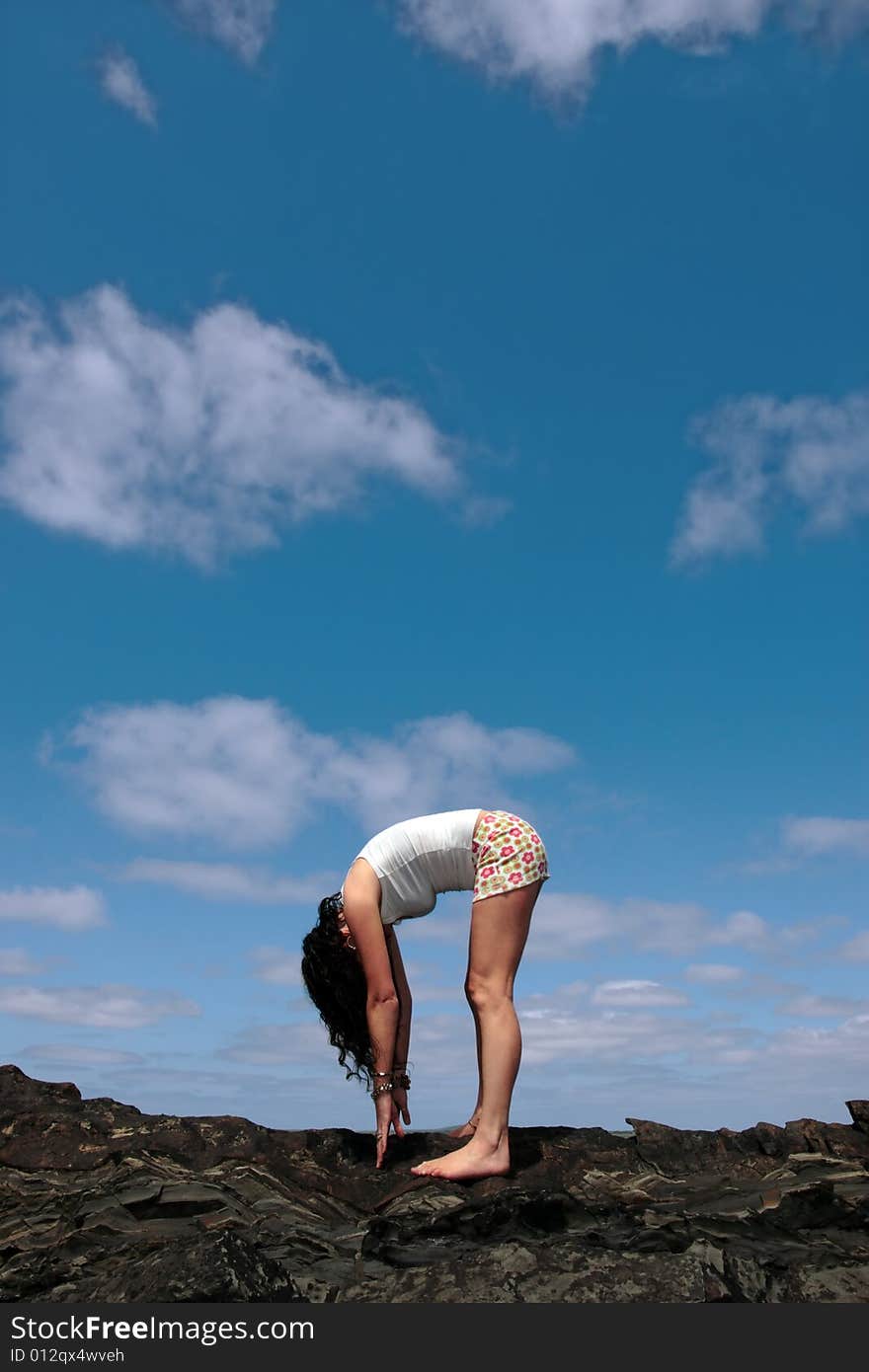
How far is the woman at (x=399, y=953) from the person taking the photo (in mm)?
6703

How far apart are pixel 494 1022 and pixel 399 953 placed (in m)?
0.97

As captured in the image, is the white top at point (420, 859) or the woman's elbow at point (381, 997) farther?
the white top at point (420, 859)

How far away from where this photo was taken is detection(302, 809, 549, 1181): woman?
670 cm

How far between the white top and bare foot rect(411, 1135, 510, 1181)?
155 centimetres

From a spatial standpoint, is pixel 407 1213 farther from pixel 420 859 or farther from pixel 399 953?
pixel 420 859

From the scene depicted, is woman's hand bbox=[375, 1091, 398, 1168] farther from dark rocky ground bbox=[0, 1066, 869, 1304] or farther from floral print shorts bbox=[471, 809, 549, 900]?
floral print shorts bbox=[471, 809, 549, 900]

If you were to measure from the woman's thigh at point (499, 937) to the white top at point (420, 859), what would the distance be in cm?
34

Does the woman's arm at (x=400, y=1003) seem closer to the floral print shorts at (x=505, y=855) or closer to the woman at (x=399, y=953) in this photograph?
the woman at (x=399, y=953)

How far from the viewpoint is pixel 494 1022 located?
22.1ft

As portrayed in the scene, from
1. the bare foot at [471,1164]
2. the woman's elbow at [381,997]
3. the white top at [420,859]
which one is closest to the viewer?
the bare foot at [471,1164]

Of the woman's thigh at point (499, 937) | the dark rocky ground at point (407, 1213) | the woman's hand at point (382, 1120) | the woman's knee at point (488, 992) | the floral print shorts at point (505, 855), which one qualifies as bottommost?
the dark rocky ground at point (407, 1213)

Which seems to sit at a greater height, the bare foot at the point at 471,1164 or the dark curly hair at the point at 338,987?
the dark curly hair at the point at 338,987

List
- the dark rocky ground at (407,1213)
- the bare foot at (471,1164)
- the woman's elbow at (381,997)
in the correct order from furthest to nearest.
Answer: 1. the woman's elbow at (381,997)
2. the bare foot at (471,1164)
3. the dark rocky ground at (407,1213)

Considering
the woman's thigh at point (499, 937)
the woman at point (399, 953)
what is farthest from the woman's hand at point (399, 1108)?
the woman's thigh at point (499, 937)
